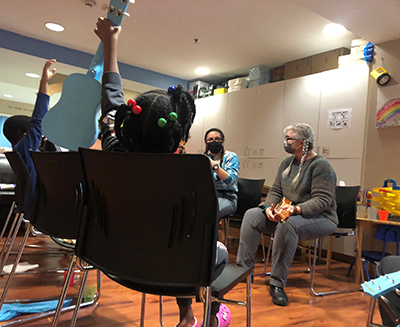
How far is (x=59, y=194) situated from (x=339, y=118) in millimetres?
3255

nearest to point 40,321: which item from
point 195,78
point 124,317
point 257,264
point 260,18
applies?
point 124,317

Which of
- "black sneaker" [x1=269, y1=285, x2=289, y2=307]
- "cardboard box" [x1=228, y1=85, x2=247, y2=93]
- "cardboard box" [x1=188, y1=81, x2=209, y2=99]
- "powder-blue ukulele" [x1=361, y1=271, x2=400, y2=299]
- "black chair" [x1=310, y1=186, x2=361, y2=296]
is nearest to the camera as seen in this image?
"powder-blue ukulele" [x1=361, y1=271, x2=400, y2=299]

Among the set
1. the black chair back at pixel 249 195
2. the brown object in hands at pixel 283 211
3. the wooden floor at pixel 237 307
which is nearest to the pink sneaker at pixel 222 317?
the wooden floor at pixel 237 307

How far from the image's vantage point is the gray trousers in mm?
2207

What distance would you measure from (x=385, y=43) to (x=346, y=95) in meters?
0.61

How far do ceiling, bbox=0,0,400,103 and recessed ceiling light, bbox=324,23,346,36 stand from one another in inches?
2.9

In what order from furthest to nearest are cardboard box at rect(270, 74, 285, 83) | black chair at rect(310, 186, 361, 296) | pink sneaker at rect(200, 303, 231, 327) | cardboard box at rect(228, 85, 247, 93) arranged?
cardboard box at rect(228, 85, 247, 93) → cardboard box at rect(270, 74, 285, 83) → black chair at rect(310, 186, 361, 296) → pink sneaker at rect(200, 303, 231, 327)

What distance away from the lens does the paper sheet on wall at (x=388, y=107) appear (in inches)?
127

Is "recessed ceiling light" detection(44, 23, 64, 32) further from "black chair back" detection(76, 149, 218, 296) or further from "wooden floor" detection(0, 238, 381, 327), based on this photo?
"black chair back" detection(76, 149, 218, 296)

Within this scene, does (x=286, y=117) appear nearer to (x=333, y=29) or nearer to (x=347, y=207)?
(x=333, y=29)

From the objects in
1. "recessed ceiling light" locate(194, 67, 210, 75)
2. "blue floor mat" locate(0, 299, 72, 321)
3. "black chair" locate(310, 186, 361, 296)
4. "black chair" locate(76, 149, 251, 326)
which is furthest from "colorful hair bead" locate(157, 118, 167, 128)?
"recessed ceiling light" locate(194, 67, 210, 75)

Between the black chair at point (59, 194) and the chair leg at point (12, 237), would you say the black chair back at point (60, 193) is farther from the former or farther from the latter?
the chair leg at point (12, 237)

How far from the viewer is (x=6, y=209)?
11.3ft

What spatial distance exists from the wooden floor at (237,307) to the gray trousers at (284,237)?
7.5 inches
